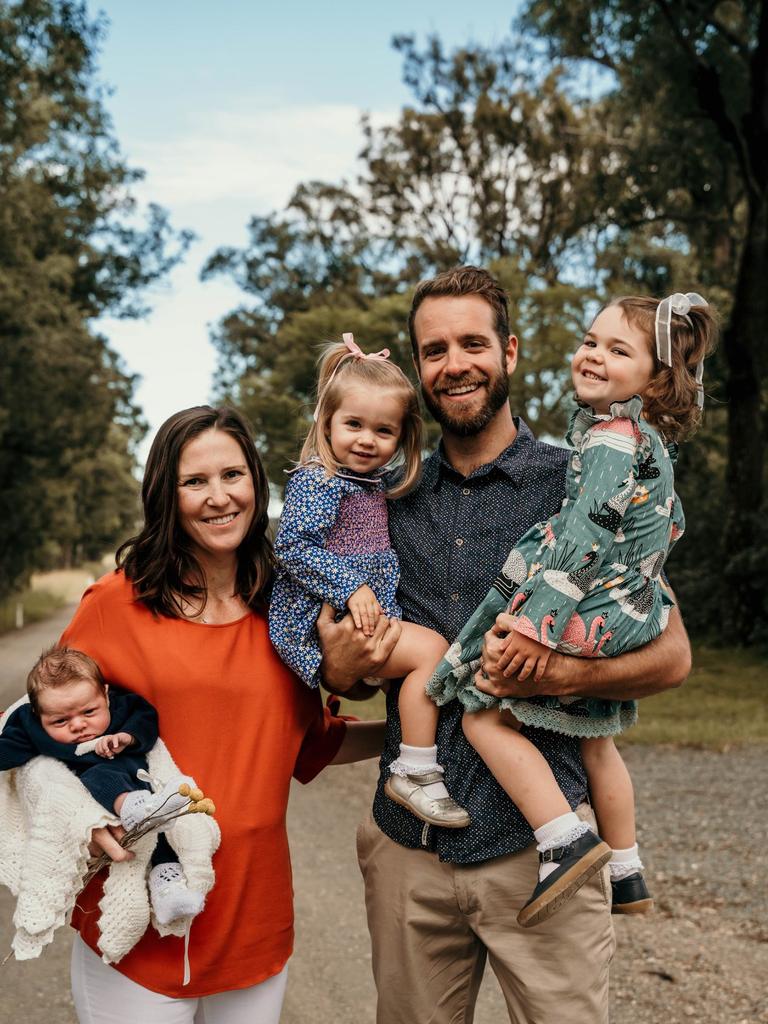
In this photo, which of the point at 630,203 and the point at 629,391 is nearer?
the point at 629,391

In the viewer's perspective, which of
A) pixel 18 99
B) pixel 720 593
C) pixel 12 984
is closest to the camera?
pixel 12 984

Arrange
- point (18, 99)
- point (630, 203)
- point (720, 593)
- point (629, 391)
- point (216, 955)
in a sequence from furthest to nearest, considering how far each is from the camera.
→ 1. point (630, 203)
2. point (720, 593)
3. point (18, 99)
4. point (629, 391)
5. point (216, 955)

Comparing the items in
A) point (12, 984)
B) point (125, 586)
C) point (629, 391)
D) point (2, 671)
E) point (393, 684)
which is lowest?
point (2, 671)

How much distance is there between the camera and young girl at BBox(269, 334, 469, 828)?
9.81 feet

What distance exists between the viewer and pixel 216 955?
282cm

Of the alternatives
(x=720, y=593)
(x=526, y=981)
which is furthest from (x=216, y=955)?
(x=720, y=593)

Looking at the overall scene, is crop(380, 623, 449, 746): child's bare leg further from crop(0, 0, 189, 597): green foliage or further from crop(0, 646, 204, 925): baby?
crop(0, 0, 189, 597): green foliage

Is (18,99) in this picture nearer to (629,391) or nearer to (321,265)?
(629,391)

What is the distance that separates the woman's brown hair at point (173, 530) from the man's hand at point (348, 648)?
0.25m

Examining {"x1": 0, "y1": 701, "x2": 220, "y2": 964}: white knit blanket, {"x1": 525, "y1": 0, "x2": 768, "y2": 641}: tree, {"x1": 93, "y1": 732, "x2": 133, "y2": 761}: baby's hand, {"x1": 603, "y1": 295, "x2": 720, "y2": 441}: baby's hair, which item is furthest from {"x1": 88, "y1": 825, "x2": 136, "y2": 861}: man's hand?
{"x1": 525, "y1": 0, "x2": 768, "y2": 641}: tree

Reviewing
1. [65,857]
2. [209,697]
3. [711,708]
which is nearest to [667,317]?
[209,697]

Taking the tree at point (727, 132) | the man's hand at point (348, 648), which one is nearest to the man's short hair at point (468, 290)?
the man's hand at point (348, 648)

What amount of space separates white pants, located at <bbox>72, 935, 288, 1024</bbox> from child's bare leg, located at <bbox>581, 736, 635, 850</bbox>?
112 cm

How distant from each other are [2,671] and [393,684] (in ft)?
49.9
